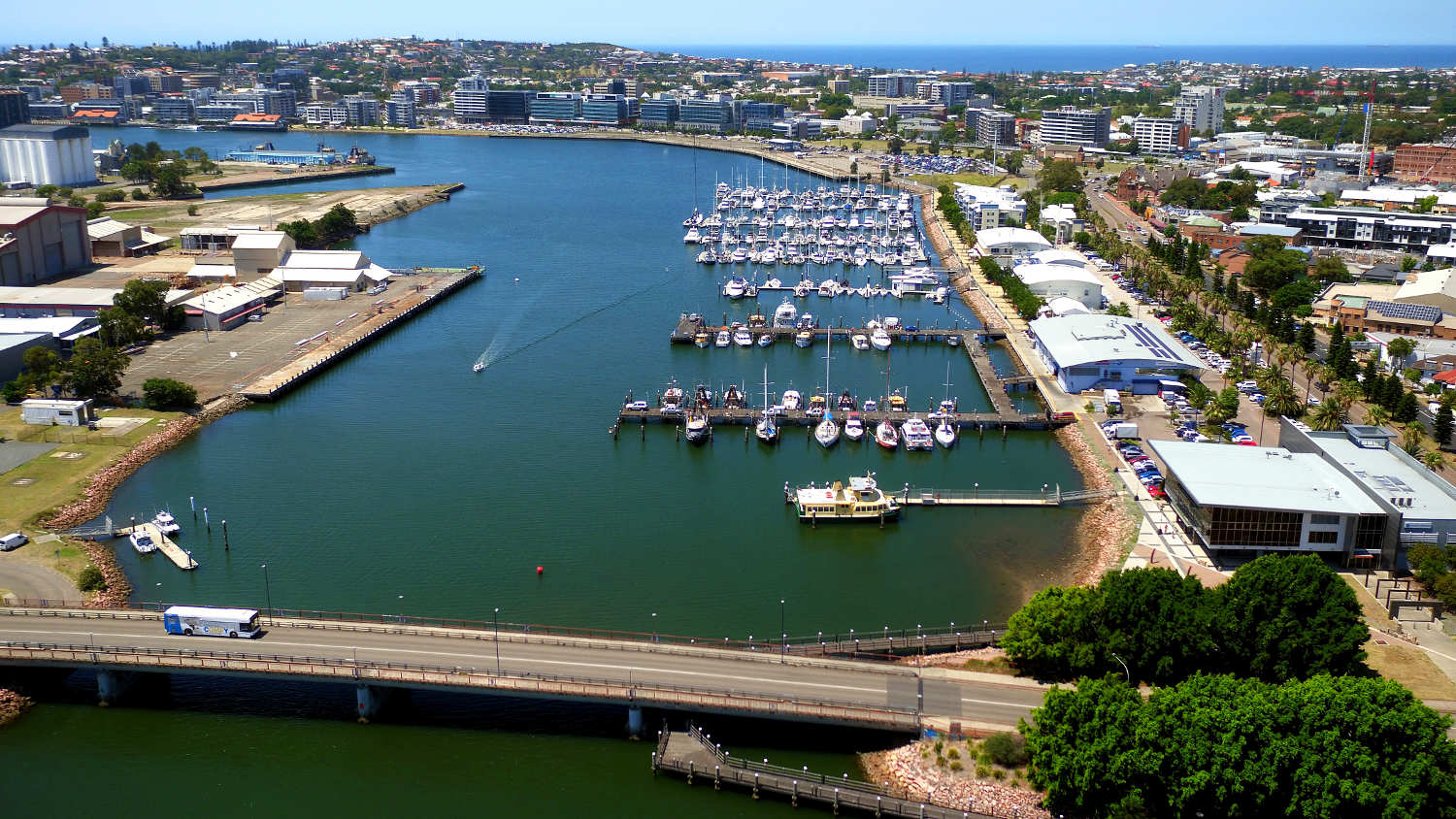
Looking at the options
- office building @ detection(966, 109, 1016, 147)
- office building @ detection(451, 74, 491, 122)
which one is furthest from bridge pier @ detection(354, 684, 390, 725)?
office building @ detection(451, 74, 491, 122)

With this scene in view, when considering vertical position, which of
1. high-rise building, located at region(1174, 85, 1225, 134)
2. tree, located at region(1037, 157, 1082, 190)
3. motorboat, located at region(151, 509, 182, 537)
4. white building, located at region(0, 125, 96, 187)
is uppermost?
high-rise building, located at region(1174, 85, 1225, 134)

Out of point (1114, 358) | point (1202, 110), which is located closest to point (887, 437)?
point (1114, 358)

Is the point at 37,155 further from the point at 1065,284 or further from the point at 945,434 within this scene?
the point at 945,434

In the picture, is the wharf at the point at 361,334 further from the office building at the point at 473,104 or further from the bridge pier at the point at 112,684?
the office building at the point at 473,104

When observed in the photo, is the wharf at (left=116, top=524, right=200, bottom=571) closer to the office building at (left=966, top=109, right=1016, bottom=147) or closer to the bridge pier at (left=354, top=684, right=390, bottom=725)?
the bridge pier at (left=354, top=684, right=390, bottom=725)

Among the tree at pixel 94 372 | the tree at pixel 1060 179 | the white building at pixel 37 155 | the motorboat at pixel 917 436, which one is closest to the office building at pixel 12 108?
the white building at pixel 37 155

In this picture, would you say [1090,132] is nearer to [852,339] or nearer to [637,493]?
[852,339]

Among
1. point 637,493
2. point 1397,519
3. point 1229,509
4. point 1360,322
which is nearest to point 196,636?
point 637,493
